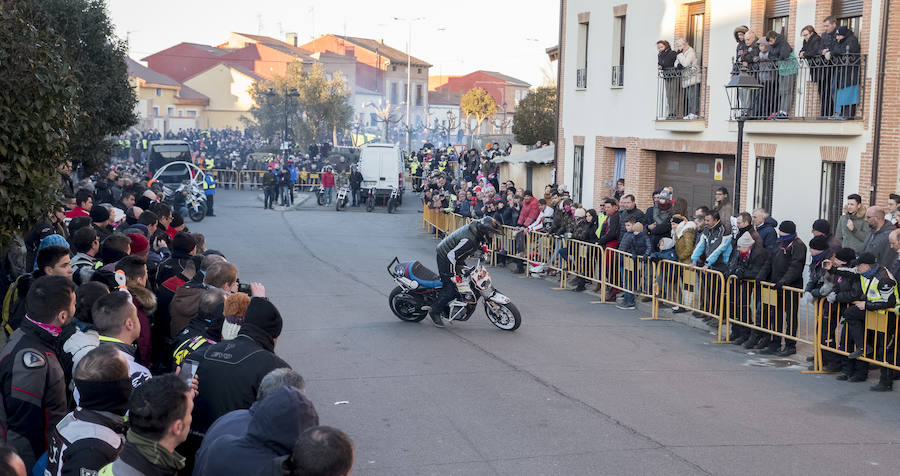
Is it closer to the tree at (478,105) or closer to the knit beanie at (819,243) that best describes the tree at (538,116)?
the knit beanie at (819,243)

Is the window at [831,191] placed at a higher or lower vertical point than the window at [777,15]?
lower

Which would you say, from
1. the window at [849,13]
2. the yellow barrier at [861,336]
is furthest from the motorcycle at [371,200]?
the yellow barrier at [861,336]

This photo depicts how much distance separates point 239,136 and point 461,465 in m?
71.5

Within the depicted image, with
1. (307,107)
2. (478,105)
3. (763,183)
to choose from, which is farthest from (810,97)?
(478,105)

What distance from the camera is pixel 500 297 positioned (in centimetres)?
1314

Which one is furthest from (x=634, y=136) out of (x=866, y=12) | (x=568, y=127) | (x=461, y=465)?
(x=461, y=465)

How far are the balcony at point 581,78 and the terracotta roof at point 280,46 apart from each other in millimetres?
82198

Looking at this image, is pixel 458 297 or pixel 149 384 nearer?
pixel 149 384

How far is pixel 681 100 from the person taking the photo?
72.9ft

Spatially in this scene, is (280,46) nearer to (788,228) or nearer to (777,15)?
(777,15)

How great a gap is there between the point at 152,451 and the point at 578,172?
24.3m

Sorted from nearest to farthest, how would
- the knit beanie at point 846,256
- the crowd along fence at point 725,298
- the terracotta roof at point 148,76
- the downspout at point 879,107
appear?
the crowd along fence at point 725,298 < the knit beanie at point 846,256 < the downspout at point 879,107 < the terracotta roof at point 148,76

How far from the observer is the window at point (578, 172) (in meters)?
27.4

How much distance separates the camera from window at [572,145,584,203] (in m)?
27.4
